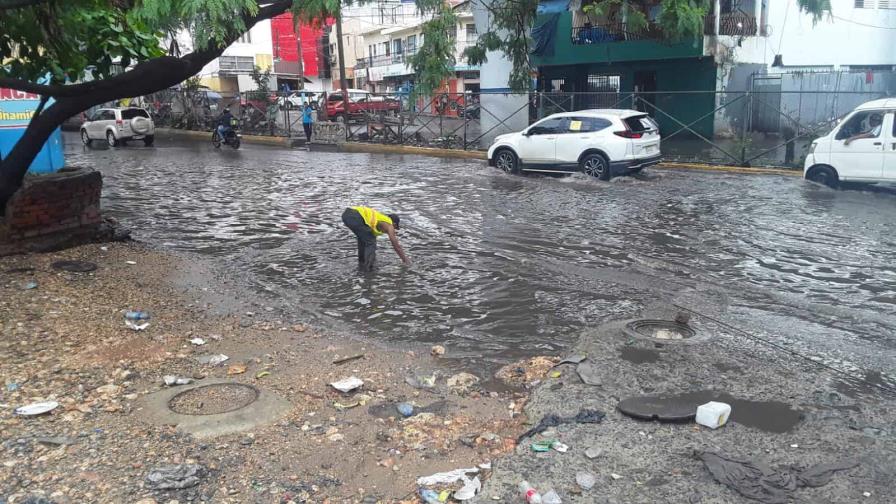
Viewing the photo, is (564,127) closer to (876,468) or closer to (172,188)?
(172,188)

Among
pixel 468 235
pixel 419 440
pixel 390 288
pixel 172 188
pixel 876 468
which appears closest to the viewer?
pixel 876 468

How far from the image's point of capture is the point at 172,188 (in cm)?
1590

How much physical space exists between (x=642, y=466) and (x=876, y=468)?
1.33 m

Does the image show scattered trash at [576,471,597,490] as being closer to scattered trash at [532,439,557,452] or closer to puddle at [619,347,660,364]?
scattered trash at [532,439,557,452]

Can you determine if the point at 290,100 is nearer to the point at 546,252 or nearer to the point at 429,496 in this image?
the point at 546,252

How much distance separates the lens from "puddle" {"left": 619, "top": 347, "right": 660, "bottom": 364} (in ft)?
18.6

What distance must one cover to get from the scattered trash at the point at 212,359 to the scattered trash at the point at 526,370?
2244 millimetres

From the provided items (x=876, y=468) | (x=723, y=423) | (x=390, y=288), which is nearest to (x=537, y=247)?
(x=390, y=288)

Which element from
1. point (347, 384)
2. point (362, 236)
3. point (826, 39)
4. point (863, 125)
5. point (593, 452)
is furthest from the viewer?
point (826, 39)

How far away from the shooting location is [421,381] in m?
5.38

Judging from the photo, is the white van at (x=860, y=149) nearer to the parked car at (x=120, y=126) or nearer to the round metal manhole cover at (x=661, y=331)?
the round metal manhole cover at (x=661, y=331)

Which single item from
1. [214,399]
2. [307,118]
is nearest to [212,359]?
[214,399]

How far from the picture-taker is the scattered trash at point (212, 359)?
5641 millimetres

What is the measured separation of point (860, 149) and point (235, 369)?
1265 cm
